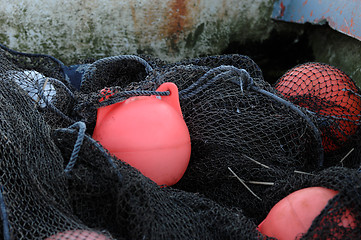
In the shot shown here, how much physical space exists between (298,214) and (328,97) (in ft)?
2.72

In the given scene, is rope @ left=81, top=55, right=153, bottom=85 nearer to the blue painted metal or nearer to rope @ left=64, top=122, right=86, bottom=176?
rope @ left=64, top=122, right=86, bottom=176

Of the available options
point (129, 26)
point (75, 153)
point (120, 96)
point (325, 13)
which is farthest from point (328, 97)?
point (129, 26)

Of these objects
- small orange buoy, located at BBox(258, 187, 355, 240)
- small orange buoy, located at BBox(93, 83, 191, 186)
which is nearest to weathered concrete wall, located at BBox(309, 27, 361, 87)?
small orange buoy, located at BBox(258, 187, 355, 240)

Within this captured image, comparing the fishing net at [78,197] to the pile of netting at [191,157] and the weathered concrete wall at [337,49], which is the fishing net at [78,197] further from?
the weathered concrete wall at [337,49]

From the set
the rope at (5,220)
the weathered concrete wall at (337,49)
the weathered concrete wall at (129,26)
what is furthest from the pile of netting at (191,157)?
the weathered concrete wall at (337,49)

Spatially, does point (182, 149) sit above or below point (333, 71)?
below

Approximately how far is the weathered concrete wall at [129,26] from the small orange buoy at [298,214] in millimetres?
1699

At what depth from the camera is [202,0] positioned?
2.50m

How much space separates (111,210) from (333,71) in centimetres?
139

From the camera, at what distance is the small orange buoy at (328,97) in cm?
164

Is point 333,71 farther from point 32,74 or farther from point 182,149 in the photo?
point 32,74

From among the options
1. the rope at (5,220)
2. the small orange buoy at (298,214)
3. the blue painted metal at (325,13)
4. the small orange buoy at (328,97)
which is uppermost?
the blue painted metal at (325,13)

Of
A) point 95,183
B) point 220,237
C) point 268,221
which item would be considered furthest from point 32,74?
point 268,221

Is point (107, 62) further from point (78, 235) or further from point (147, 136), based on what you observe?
point (78, 235)
